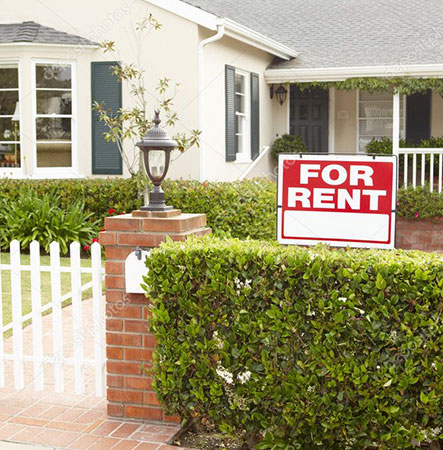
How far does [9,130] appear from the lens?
12.6 m

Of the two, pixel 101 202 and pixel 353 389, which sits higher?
pixel 101 202

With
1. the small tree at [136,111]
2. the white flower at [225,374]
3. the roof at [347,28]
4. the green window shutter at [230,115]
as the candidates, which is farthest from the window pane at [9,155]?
the white flower at [225,374]

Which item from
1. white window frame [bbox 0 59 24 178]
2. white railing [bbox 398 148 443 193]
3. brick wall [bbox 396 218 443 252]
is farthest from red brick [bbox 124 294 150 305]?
white railing [bbox 398 148 443 193]

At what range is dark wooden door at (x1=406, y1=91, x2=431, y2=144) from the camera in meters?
15.7

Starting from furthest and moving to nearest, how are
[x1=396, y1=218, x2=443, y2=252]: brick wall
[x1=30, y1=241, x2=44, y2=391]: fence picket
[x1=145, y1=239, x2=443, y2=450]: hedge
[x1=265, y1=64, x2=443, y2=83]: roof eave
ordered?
[x1=265, y1=64, x2=443, y2=83]: roof eave < [x1=396, y1=218, x2=443, y2=252]: brick wall < [x1=30, y1=241, x2=44, y2=391]: fence picket < [x1=145, y1=239, x2=443, y2=450]: hedge

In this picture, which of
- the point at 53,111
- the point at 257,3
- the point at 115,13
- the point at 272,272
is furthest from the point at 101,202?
the point at 257,3

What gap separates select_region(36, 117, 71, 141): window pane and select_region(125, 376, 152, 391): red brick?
874cm

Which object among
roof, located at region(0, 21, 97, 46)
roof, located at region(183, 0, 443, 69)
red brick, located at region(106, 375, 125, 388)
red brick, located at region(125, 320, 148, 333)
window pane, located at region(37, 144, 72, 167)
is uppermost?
roof, located at region(183, 0, 443, 69)

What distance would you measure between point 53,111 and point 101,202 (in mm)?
2143

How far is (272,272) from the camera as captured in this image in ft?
12.7

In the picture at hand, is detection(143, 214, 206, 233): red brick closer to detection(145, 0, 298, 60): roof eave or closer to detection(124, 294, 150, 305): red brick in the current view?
detection(124, 294, 150, 305): red brick

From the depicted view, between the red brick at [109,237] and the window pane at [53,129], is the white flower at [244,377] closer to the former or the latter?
the red brick at [109,237]

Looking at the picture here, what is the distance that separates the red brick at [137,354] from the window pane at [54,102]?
28.9 ft

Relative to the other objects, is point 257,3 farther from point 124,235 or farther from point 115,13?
point 124,235
